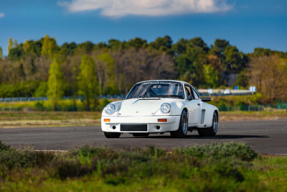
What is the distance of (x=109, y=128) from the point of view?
13930 mm

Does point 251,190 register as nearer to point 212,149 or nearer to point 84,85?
point 212,149

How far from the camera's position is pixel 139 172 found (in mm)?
7004

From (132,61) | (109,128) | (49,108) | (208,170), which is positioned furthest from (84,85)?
(208,170)

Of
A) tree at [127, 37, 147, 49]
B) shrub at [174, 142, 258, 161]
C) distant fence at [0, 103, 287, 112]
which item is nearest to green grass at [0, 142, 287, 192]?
shrub at [174, 142, 258, 161]

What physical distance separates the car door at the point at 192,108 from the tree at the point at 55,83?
85482 millimetres

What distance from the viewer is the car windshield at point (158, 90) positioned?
1493 cm

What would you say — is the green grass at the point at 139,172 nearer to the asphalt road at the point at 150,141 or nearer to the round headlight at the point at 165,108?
the asphalt road at the point at 150,141

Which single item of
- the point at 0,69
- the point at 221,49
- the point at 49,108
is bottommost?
the point at 49,108

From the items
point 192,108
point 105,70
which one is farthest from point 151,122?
point 105,70

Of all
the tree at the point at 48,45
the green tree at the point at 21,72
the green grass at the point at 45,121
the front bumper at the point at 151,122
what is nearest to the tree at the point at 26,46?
the tree at the point at 48,45

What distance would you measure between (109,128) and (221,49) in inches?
7389

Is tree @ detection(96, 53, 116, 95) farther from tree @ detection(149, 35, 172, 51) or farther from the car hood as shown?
the car hood

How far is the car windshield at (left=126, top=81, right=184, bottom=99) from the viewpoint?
1493 centimetres

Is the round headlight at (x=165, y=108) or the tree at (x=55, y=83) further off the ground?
the tree at (x=55, y=83)
